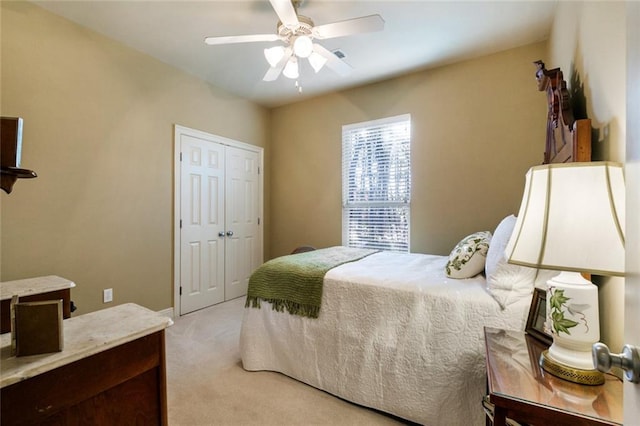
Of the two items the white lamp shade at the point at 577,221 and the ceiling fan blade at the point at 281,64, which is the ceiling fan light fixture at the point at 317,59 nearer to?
the ceiling fan blade at the point at 281,64

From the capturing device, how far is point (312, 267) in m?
2.18

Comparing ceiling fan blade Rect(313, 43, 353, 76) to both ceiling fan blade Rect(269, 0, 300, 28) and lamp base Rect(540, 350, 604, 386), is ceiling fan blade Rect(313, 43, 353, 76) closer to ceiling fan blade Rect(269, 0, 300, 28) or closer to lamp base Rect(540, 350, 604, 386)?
ceiling fan blade Rect(269, 0, 300, 28)

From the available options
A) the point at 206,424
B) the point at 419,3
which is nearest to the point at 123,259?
the point at 206,424

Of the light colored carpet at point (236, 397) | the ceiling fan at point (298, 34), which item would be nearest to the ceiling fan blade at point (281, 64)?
the ceiling fan at point (298, 34)

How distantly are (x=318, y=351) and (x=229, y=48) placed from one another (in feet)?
9.47

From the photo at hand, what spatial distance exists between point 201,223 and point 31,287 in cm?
181

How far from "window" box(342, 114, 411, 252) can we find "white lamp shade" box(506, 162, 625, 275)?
2626mm

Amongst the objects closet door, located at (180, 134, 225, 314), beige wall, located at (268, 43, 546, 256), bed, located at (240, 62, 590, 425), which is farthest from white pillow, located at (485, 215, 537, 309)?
closet door, located at (180, 134, 225, 314)

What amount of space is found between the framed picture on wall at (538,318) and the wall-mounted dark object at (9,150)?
190cm

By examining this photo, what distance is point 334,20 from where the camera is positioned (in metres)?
2.49

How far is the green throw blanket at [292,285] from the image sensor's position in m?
2.02

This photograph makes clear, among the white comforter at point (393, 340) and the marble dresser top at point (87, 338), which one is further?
the white comforter at point (393, 340)

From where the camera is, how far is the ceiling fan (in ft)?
6.03

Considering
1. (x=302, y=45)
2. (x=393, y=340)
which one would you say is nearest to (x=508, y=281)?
(x=393, y=340)
